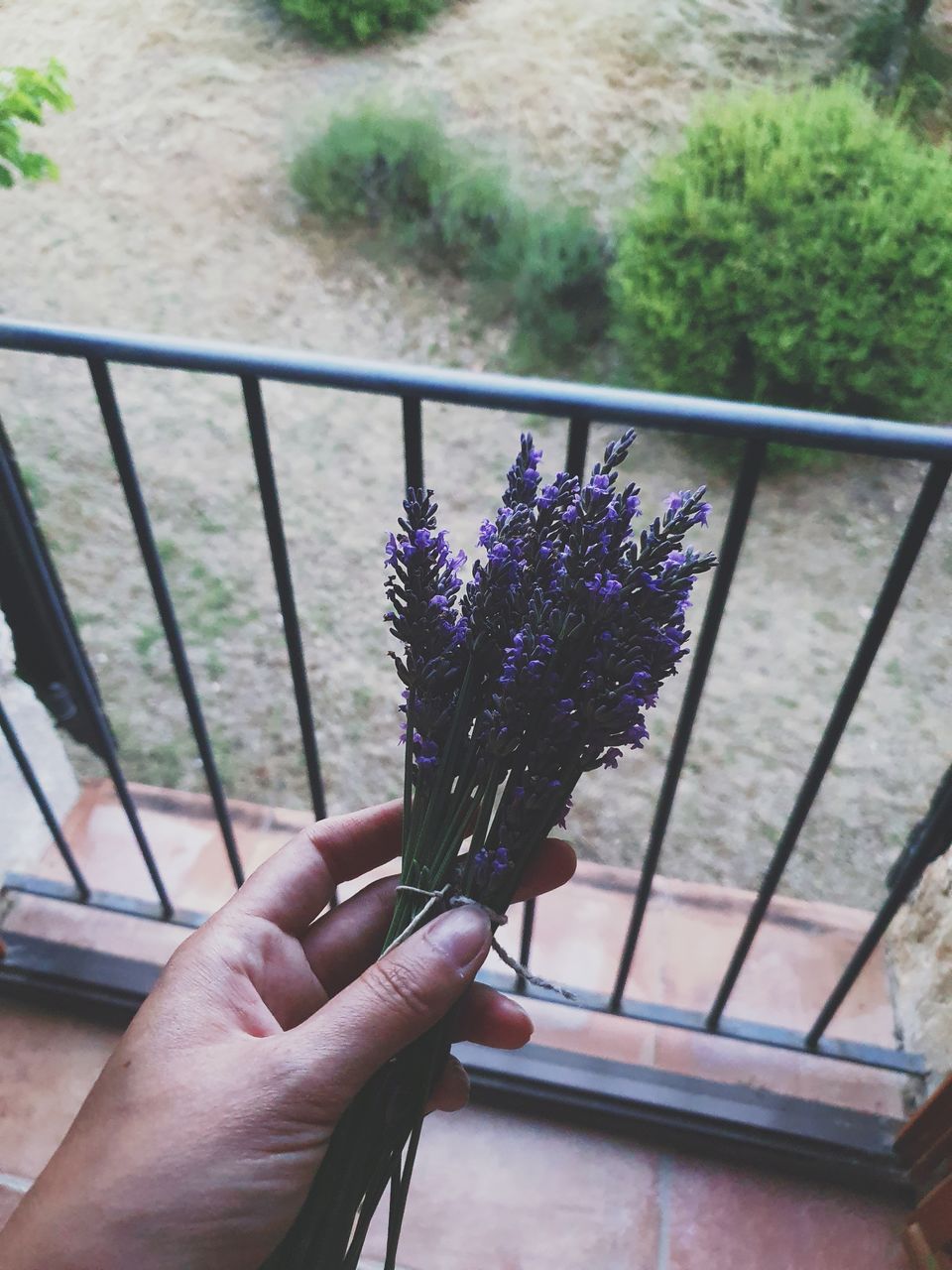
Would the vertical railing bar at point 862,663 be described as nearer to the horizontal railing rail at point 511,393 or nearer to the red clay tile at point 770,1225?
the horizontal railing rail at point 511,393

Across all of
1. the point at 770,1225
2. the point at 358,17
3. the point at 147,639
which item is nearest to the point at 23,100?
the point at 147,639

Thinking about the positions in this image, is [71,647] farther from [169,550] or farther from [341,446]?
[341,446]

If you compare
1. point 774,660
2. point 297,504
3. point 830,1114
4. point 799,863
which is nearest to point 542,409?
point 830,1114

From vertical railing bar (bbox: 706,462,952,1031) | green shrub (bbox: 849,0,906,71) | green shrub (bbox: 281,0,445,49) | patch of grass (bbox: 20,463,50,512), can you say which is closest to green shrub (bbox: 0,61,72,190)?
patch of grass (bbox: 20,463,50,512)

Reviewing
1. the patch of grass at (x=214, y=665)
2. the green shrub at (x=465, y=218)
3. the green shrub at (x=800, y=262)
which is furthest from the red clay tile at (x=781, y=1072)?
the green shrub at (x=465, y=218)

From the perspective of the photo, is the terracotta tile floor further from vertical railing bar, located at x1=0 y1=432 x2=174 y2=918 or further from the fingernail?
the fingernail
